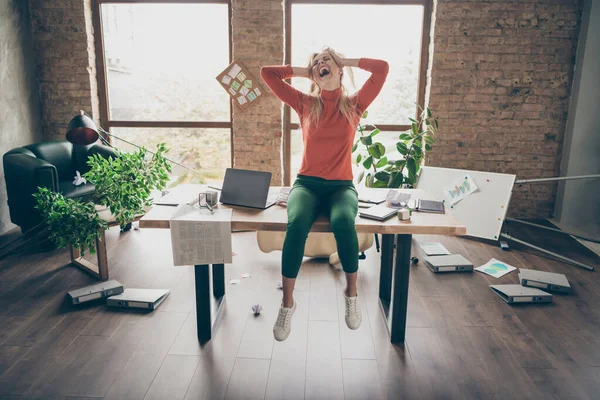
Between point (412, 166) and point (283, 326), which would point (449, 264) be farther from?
point (283, 326)

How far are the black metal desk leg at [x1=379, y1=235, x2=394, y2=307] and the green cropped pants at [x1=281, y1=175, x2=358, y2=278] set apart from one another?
2.19 feet

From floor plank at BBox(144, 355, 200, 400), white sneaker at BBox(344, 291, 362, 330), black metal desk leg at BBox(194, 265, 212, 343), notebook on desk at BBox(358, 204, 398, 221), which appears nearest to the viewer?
A: floor plank at BBox(144, 355, 200, 400)

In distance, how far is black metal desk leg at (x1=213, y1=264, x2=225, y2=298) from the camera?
10.1 feet

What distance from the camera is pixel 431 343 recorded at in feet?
8.59

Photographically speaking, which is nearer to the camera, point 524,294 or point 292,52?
point 524,294

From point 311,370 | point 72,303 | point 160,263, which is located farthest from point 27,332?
point 311,370

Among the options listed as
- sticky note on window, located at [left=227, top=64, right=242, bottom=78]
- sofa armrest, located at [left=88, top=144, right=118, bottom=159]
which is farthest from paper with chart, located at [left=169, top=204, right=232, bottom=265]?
sticky note on window, located at [left=227, top=64, right=242, bottom=78]

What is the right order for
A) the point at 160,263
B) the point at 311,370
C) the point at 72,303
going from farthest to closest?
the point at 160,263 < the point at 72,303 < the point at 311,370

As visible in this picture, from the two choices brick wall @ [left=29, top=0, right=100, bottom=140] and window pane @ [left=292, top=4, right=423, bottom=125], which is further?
window pane @ [left=292, top=4, right=423, bottom=125]

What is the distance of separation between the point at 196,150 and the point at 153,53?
1.18m

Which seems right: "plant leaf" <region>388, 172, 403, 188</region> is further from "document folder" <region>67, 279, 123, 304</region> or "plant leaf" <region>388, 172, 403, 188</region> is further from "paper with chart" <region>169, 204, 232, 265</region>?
"document folder" <region>67, 279, 123, 304</region>

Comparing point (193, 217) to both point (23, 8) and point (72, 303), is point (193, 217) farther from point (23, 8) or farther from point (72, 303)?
point (23, 8)

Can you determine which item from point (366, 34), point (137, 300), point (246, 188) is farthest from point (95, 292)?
point (366, 34)

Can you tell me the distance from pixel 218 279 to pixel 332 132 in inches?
50.0
